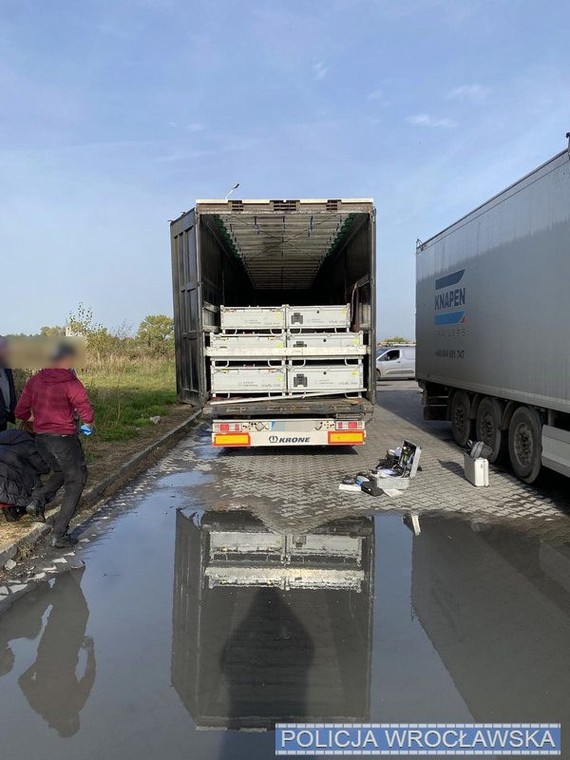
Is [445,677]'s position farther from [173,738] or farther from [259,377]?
[259,377]

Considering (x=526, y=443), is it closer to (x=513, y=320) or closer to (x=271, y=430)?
(x=513, y=320)

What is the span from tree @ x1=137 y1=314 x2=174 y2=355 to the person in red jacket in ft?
98.7

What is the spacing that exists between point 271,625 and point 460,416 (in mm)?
7712

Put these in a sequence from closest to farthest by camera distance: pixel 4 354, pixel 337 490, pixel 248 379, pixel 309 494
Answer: pixel 4 354
pixel 309 494
pixel 337 490
pixel 248 379

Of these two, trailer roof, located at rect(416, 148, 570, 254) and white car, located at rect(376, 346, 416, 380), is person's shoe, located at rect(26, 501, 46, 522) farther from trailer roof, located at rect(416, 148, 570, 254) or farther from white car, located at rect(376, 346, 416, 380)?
Result: white car, located at rect(376, 346, 416, 380)

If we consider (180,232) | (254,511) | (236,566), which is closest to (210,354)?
(180,232)

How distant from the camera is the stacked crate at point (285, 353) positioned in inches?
341

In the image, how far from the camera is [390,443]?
439 inches

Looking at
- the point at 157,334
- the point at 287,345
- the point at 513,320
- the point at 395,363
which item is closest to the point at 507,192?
the point at 513,320

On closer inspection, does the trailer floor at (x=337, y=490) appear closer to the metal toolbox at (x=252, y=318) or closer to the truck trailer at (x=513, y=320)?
the truck trailer at (x=513, y=320)

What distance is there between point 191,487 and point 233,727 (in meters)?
5.05

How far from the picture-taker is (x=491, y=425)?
8883 millimetres

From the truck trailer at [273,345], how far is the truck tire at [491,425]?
187 cm

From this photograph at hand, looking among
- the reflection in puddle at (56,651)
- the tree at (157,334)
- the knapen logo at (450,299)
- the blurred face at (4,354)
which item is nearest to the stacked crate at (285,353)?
the knapen logo at (450,299)
